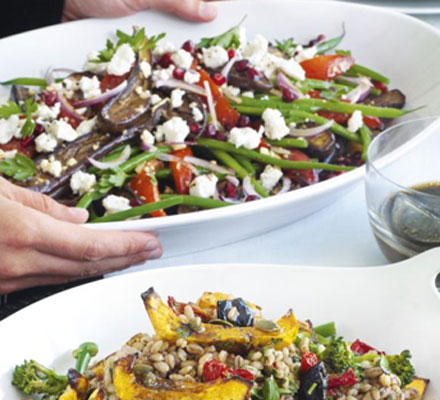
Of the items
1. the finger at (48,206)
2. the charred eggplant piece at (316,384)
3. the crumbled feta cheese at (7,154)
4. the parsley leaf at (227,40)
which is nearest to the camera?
the charred eggplant piece at (316,384)

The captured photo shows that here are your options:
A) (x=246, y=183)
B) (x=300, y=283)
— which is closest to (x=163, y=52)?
(x=246, y=183)

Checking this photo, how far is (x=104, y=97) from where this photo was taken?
2.71 metres

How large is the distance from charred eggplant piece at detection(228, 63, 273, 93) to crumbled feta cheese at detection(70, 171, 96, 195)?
0.71 metres

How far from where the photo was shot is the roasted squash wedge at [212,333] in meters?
1.48

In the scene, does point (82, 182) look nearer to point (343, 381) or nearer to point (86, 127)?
point (86, 127)

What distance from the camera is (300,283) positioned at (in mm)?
1880

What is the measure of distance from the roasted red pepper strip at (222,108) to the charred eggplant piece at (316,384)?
1.43m

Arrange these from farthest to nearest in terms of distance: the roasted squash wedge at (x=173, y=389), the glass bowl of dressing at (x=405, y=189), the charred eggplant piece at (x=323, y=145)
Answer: the charred eggplant piece at (x=323, y=145) < the glass bowl of dressing at (x=405, y=189) < the roasted squash wedge at (x=173, y=389)

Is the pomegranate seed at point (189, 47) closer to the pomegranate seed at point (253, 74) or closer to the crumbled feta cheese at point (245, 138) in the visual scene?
the pomegranate seed at point (253, 74)

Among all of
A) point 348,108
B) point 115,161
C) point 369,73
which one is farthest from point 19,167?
point 369,73

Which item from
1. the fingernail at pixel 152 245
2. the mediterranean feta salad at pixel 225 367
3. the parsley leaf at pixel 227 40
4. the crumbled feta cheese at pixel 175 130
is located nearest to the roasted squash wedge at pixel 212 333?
the mediterranean feta salad at pixel 225 367

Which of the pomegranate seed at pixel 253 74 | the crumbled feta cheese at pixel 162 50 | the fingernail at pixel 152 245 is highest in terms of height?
the pomegranate seed at pixel 253 74

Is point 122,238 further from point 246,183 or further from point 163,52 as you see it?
point 163,52

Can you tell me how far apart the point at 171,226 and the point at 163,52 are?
1.03 metres
